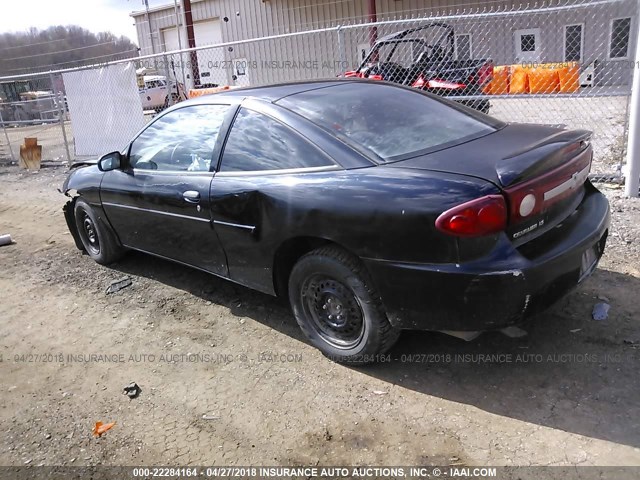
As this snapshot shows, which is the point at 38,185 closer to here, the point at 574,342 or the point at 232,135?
the point at 232,135

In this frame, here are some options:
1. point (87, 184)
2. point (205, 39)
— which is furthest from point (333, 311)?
point (205, 39)

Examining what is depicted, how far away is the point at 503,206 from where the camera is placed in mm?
2559

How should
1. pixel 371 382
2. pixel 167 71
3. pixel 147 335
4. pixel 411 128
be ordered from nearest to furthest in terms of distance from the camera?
pixel 371 382, pixel 411 128, pixel 147 335, pixel 167 71

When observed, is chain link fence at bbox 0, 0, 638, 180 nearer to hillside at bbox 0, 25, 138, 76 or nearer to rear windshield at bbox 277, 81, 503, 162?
rear windshield at bbox 277, 81, 503, 162

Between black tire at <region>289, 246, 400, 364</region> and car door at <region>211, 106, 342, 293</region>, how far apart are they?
262mm

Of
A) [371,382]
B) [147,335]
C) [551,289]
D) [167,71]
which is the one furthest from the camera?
[167,71]

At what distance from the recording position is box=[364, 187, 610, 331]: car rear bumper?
8.41 ft

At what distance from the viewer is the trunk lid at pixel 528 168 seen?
8.64 ft

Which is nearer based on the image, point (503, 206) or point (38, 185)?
point (503, 206)

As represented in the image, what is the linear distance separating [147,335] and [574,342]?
2.84m

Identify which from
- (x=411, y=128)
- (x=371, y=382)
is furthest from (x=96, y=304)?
(x=411, y=128)

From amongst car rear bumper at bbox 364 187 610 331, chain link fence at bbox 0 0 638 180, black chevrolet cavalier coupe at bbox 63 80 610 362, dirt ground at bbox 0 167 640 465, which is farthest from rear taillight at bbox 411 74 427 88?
car rear bumper at bbox 364 187 610 331

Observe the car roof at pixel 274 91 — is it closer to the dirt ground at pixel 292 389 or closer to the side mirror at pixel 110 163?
the side mirror at pixel 110 163

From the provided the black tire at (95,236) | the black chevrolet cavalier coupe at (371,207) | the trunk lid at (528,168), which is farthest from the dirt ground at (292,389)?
the trunk lid at (528,168)
